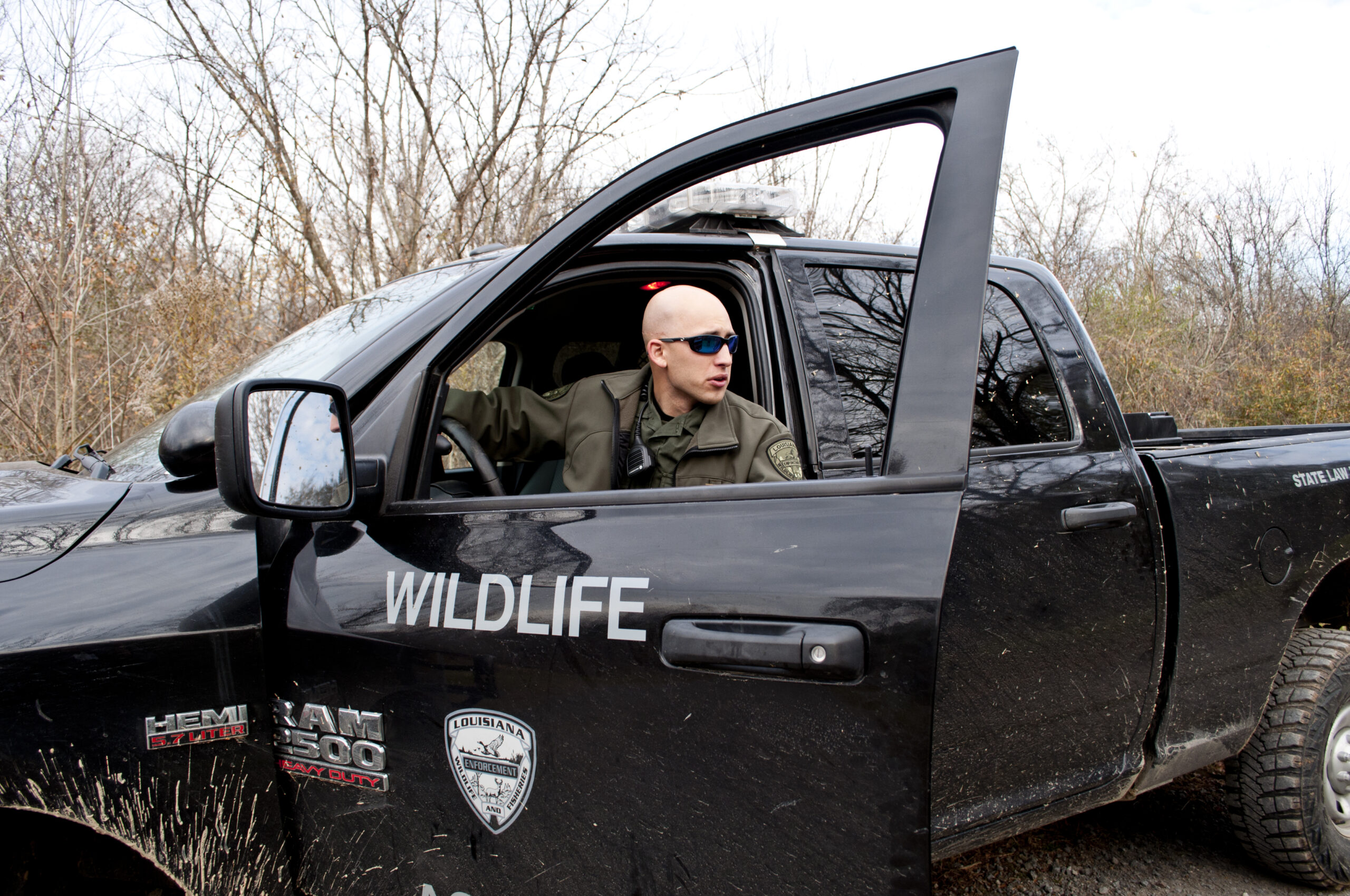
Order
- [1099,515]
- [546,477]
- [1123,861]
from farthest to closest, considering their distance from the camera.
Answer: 1. [1123,861]
2. [546,477]
3. [1099,515]

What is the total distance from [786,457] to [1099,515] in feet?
2.25

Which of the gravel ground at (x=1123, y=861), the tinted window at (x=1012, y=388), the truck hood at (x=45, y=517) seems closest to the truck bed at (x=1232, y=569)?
the tinted window at (x=1012, y=388)

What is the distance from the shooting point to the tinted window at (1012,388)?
2.21 m

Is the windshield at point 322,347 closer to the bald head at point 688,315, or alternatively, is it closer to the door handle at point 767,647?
the bald head at point 688,315

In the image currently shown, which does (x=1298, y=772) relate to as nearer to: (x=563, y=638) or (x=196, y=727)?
(x=563, y=638)

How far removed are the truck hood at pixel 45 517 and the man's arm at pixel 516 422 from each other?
77 cm

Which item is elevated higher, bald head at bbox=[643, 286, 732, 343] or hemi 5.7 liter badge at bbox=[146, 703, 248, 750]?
bald head at bbox=[643, 286, 732, 343]

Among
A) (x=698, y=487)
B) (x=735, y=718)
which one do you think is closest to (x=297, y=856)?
(x=735, y=718)

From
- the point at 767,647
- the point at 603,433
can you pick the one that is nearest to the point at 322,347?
the point at 603,433

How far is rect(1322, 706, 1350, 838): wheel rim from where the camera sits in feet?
7.95

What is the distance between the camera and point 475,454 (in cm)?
190

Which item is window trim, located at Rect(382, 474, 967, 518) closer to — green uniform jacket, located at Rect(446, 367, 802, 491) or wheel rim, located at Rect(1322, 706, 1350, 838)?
green uniform jacket, located at Rect(446, 367, 802, 491)

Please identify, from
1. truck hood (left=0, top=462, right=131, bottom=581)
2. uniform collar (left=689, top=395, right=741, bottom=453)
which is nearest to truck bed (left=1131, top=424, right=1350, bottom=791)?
uniform collar (left=689, top=395, right=741, bottom=453)

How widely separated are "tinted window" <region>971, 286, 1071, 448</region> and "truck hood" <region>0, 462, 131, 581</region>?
1.92 meters
